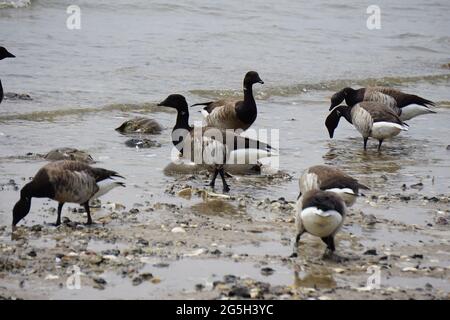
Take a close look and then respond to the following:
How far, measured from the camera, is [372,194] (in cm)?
941

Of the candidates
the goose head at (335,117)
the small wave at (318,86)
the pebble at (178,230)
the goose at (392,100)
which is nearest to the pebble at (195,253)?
the pebble at (178,230)

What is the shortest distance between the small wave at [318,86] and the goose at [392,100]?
2.73 meters

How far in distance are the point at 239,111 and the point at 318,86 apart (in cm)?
569

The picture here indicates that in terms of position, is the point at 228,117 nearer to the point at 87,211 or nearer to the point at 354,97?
the point at 354,97

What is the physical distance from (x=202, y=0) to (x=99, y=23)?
455 centimetres

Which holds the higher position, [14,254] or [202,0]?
[202,0]

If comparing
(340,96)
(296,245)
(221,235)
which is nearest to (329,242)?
(296,245)

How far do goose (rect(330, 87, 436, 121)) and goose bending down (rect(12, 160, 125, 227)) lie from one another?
256 inches

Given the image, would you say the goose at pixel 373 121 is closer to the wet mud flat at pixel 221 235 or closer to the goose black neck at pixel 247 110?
the wet mud flat at pixel 221 235

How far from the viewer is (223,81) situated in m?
17.7

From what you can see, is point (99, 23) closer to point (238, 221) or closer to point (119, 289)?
point (238, 221)

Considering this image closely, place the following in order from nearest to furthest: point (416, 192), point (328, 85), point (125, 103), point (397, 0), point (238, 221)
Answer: point (238, 221)
point (416, 192)
point (125, 103)
point (328, 85)
point (397, 0)

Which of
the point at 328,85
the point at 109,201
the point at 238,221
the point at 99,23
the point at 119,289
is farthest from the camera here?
the point at 99,23

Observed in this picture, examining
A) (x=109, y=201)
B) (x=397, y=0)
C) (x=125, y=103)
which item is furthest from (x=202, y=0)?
(x=109, y=201)
